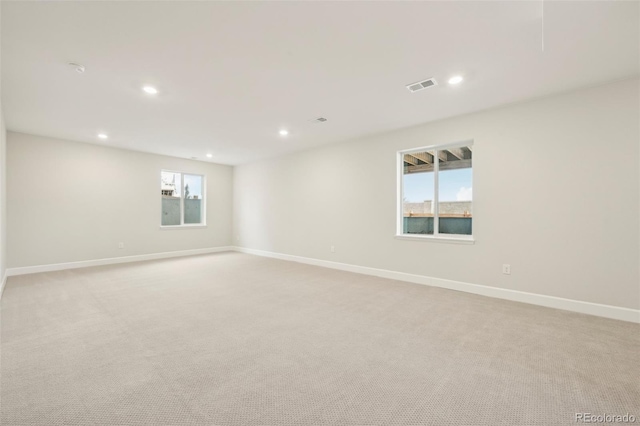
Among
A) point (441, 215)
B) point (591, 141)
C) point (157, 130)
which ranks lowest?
point (441, 215)

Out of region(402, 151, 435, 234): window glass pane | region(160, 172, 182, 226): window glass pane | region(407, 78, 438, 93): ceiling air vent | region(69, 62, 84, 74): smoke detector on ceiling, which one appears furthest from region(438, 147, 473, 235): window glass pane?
region(160, 172, 182, 226): window glass pane

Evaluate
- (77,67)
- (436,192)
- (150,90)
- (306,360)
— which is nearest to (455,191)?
(436,192)

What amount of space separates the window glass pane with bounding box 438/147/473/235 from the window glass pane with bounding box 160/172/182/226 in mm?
6411

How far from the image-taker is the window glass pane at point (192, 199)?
7547 mm

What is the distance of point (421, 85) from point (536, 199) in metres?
2.05

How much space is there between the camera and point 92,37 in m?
2.26

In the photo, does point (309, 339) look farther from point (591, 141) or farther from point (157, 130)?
point (157, 130)

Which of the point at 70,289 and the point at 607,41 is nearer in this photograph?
the point at 607,41

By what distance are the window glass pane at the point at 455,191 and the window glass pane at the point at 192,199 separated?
633cm

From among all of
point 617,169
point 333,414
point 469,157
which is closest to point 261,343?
point 333,414

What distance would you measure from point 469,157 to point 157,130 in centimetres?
520

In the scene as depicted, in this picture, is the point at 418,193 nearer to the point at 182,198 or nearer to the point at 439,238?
the point at 439,238

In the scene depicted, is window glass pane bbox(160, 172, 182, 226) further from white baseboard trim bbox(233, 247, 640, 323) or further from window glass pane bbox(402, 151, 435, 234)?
window glass pane bbox(402, 151, 435, 234)

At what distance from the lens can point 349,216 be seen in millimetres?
5473
